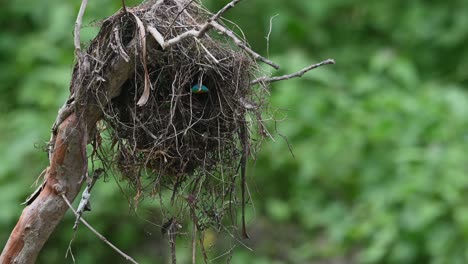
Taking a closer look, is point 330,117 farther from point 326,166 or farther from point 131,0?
point 131,0

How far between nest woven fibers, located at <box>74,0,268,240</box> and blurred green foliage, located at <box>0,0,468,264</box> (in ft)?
5.30

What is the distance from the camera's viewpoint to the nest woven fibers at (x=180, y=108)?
167 centimetres

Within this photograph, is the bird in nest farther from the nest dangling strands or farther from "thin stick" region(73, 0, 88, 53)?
"thin stick" region(73, 0, 88, 53)

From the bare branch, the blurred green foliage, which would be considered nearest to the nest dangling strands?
the bare branch

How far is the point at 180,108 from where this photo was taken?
1.72 meters

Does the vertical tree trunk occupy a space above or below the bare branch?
below

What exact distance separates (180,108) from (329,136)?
230 centimetres

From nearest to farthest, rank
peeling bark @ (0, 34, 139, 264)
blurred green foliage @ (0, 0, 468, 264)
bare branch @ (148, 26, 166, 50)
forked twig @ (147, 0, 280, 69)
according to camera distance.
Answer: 1. forked twig @ (147, 0, 280, 69)
2. bare branch @ (148, 26, 166, 50)
3. peeling bark @ (0, 34, 139, 264)
4. blurred green foliage @ (0, 0, 468, 264)

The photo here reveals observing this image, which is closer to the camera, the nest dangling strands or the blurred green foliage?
the nest dangling strands

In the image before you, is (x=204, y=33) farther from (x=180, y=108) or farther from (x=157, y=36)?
(x=180, y=108)

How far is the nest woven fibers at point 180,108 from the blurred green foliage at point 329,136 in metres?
1.61

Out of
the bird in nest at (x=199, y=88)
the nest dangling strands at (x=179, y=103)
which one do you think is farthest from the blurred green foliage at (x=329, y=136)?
the bird in nest at (x=199, y=88)

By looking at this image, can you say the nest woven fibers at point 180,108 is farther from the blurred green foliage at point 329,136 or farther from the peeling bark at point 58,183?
the blurred green foliage at point 329,136

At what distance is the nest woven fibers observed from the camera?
1.67 metres
